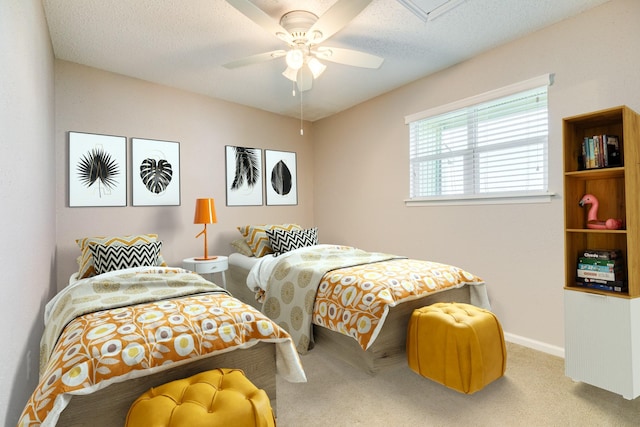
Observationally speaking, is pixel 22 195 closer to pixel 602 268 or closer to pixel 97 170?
pixel 97 170

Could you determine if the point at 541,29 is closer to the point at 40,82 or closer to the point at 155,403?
the point at 155,403

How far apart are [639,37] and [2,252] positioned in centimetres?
354

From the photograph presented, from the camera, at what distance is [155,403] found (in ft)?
3.86

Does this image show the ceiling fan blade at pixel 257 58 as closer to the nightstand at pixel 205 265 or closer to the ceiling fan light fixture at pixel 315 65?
the ceiling fan light fixture at pixel 315 65

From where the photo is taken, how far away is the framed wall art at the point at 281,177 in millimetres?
4285

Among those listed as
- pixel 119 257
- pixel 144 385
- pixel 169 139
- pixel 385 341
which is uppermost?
pixel 169 139

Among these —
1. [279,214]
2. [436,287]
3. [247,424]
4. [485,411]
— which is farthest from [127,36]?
[485,411]

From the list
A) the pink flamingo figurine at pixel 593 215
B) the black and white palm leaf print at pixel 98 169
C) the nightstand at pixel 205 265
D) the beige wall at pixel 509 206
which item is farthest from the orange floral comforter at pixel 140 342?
the beige wall at pixel 509 206

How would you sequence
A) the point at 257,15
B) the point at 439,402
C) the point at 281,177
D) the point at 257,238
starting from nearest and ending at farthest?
1. the point at 439,402
2. the point at 257,15
3. the point at 257,238
4. the point at 281,177

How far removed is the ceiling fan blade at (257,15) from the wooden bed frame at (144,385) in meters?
1.80

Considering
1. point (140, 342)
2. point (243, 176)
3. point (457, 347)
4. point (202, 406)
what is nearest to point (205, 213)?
point (243, 176)

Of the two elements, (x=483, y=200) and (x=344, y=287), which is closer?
(x=344, y=287)

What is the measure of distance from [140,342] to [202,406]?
392 mm

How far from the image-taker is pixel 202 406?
1168mm
